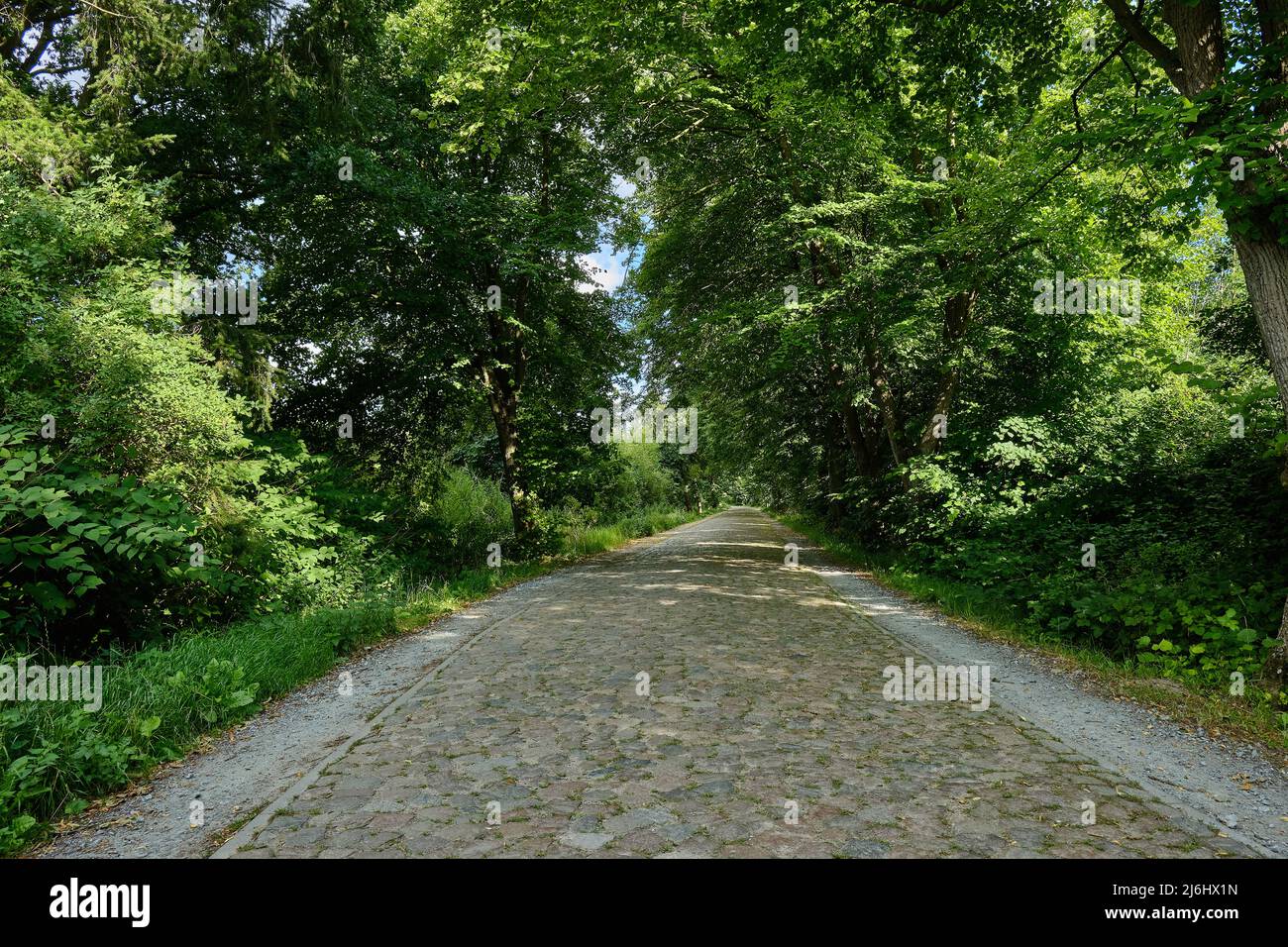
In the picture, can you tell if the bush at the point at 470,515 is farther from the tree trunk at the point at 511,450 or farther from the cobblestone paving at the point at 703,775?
the cobblestone paving at the point at 703,775

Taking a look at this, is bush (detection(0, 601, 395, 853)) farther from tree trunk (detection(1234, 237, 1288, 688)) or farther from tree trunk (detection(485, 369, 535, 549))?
tree trunk (detection(485, 369, 535, 549))

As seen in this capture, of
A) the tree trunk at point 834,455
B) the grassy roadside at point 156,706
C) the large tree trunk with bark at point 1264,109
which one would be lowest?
the grassy roadside at point 156,706

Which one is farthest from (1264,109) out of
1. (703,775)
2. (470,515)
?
(470,515)

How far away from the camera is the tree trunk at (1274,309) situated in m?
5.38

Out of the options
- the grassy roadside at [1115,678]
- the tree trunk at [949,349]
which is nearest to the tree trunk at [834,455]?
the tree trunk at [949,349]

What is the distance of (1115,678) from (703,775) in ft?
15.4

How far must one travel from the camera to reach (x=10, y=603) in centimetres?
642

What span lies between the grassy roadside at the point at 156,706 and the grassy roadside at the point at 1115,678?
25.5 feet

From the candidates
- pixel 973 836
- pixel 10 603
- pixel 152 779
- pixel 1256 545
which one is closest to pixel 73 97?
pixel 10 603

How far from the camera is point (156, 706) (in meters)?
5.02

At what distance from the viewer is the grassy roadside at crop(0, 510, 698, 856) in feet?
12.7

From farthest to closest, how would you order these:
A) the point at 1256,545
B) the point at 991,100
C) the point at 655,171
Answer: the point at 655,171 → the point at 991,100 → the point at 1256,545
